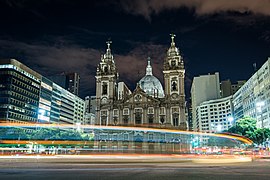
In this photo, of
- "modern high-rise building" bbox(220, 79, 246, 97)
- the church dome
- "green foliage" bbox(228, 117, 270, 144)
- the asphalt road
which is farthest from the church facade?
"modern high-rise building" bbox(220, 79, 246, 97)

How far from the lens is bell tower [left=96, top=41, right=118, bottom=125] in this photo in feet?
297

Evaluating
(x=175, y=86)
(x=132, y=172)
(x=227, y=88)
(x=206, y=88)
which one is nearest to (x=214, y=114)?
(x=227, y=88)

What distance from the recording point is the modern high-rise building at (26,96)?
90625 mm

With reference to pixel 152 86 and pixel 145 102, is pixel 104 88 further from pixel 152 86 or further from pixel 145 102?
pixel 152 86

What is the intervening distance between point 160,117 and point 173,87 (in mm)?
10707

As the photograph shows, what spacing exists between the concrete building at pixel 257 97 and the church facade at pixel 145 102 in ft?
80.7

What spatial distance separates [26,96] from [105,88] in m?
30.9

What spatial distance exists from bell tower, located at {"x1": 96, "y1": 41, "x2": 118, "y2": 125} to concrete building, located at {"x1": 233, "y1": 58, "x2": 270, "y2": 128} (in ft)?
151

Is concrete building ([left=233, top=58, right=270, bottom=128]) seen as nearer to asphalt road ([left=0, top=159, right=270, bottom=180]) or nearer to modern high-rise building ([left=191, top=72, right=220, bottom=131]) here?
modern high-rise building ([left=191, top=72, right=220, bottom=131])

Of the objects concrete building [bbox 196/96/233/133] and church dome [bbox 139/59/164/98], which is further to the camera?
concrete building [bbox 196/96/233/133]

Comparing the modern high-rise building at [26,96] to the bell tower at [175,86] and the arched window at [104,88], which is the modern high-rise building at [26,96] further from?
the bell tower at [175,86]

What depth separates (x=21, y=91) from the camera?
97.0 m

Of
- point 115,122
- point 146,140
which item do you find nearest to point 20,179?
point 146,140

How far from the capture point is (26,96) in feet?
328
